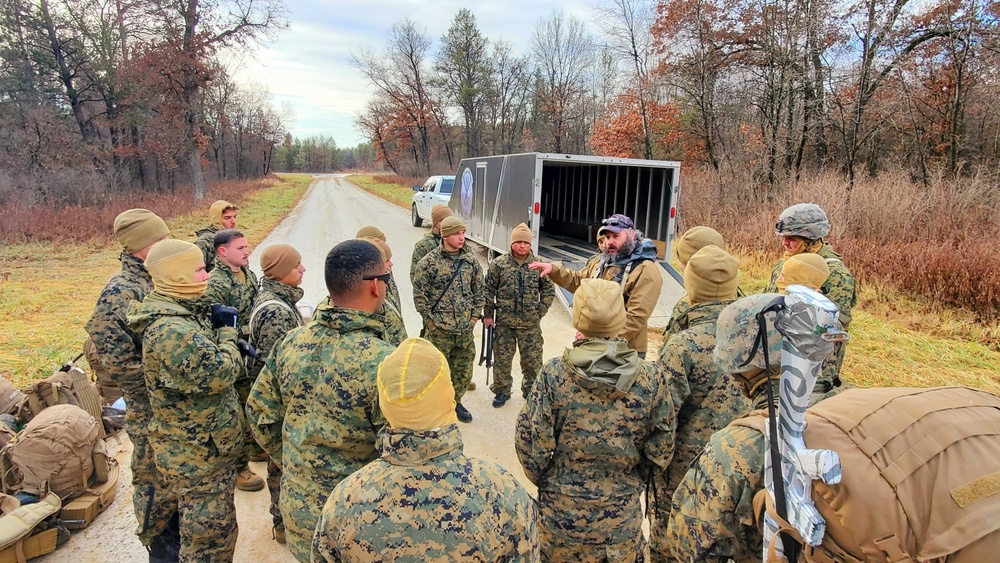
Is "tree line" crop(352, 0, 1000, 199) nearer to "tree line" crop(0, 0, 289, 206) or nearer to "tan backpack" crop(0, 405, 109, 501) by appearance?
"tan backpack" crop(0, 405, 109, 501)

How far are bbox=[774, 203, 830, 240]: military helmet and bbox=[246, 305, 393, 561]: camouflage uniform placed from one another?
315cm

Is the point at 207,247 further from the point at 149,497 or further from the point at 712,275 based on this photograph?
the point at 712,275

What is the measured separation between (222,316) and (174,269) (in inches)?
15.3

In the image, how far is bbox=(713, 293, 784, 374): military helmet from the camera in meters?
1.44

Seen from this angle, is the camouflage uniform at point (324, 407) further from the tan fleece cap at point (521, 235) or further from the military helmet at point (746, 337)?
the tan fleece cap at point (521, 235)

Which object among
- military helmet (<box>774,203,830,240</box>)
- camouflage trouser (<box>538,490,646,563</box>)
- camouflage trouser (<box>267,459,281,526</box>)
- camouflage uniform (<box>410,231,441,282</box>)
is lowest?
camouflage trouser (<box>267,459,281,526</box>)

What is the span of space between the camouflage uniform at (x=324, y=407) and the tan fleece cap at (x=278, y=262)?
1.26m

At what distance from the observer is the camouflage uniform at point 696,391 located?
7.91ft

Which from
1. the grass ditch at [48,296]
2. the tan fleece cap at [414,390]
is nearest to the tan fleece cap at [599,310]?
the tan fleece cap at [414,390]

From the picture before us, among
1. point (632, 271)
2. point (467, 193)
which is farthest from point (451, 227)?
point (467, 193)

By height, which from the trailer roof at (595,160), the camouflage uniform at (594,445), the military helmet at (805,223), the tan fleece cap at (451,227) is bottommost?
the camouflage uniform at (594,445)

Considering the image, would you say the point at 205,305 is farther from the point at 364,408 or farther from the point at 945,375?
the point at 945,375

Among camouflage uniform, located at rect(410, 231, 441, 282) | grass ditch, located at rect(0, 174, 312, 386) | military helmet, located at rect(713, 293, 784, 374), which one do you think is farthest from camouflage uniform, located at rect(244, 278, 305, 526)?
grass ditch, located at rect(0, 174, 312, 386)

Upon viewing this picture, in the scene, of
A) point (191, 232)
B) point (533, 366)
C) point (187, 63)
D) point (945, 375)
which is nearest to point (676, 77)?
point (945, 375)
